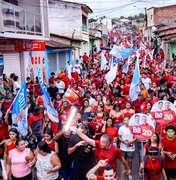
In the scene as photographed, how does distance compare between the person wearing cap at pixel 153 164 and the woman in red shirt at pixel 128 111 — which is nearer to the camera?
the person wearing cap at pixel 153 164

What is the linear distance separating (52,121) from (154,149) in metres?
3.41

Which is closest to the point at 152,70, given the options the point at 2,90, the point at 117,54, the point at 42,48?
the point at 117,54

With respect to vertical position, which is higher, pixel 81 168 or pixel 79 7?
pixel 79 7

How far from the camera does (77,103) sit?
447 inches

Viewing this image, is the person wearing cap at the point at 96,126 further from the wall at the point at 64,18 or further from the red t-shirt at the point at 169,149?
the wall at the point at 64,18

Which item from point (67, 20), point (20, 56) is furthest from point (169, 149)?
point (67, 20)

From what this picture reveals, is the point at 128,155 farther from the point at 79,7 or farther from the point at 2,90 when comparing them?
the point at 79,7

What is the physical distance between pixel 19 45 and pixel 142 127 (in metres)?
11.3

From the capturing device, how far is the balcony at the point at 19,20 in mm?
14867

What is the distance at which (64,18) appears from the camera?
110 ft

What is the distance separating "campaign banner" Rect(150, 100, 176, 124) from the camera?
8367mm

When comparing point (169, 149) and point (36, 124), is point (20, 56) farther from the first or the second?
point (169, 149)

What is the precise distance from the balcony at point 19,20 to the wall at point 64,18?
13754 mm

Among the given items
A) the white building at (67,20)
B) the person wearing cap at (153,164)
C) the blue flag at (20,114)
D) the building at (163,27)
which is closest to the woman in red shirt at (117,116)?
the blue flag at (20,114)
